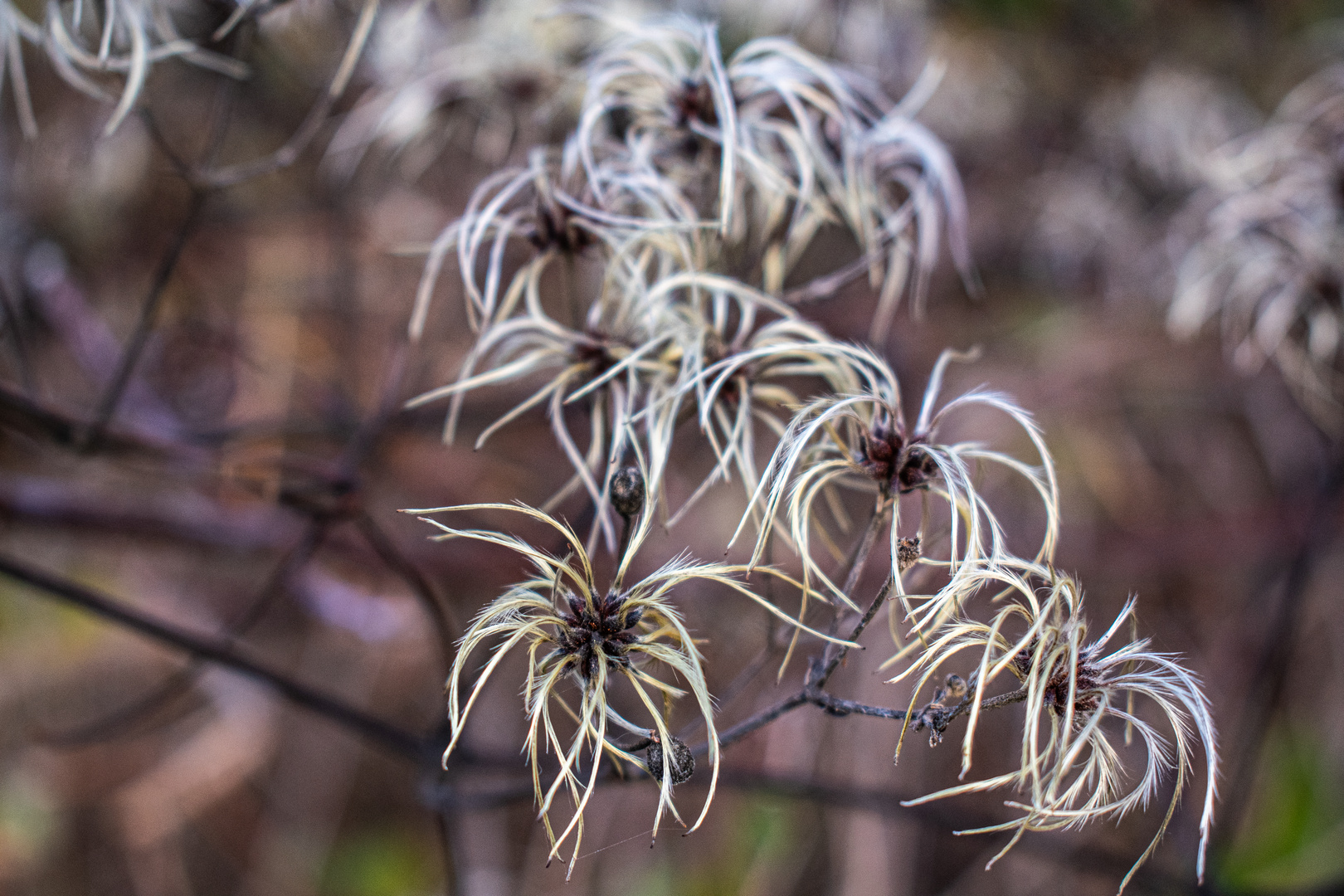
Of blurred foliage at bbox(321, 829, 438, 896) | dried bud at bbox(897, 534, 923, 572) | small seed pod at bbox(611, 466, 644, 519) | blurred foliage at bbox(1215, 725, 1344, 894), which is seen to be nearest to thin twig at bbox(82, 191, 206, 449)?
small seed pod at bbox(611, 466, 644, 519)

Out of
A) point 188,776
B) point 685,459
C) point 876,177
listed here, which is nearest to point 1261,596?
point 685,459

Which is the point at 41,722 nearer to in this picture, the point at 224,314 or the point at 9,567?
the point at 224,314

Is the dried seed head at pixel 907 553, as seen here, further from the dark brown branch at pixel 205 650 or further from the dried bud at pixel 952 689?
the dark brown branch at pixel 205 650

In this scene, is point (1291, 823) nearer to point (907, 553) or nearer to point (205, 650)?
point (907, 553)

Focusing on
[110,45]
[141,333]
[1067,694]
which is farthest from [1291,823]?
[110,45]

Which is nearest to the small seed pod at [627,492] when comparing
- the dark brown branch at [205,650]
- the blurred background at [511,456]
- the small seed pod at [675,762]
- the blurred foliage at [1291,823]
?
the small seed pod at [675,762]

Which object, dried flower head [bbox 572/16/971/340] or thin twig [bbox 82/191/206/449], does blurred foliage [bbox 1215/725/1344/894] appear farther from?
thin twig [bbox 82/191/206/449]
